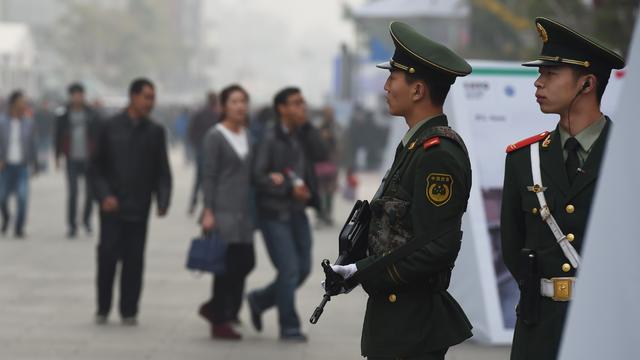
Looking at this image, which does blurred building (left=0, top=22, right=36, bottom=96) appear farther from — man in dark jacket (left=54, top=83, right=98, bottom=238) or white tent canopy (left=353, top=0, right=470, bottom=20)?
man in dark jacket (left=54, top=83, right=98, bottom=238)

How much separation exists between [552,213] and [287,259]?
16.6 ft

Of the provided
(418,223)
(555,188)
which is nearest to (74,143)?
(418,223)

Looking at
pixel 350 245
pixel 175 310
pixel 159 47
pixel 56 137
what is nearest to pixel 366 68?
pixel 56 137

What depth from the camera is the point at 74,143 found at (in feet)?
57.8

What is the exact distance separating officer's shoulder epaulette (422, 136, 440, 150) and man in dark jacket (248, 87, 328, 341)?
4905mm

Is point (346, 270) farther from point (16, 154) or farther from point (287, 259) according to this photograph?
point (16, 154)

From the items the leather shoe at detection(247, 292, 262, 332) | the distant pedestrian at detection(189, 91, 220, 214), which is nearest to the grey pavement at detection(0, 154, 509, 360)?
the leather shoe at detection(247, 292, 262, 332)

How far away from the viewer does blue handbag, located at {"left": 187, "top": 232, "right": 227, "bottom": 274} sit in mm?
9578

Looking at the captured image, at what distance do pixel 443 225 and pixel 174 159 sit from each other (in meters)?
43.0

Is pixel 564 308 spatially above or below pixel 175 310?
above

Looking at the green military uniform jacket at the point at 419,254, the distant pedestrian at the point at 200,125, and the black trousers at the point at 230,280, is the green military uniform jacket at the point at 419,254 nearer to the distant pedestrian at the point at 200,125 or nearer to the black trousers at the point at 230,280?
the black trousers at the point at 230,280

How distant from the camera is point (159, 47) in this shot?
392ft

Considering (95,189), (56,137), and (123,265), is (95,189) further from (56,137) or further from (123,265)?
(56,137)

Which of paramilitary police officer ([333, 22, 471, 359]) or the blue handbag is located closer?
paramilitary police officer ([333, 22, 471, 359])
